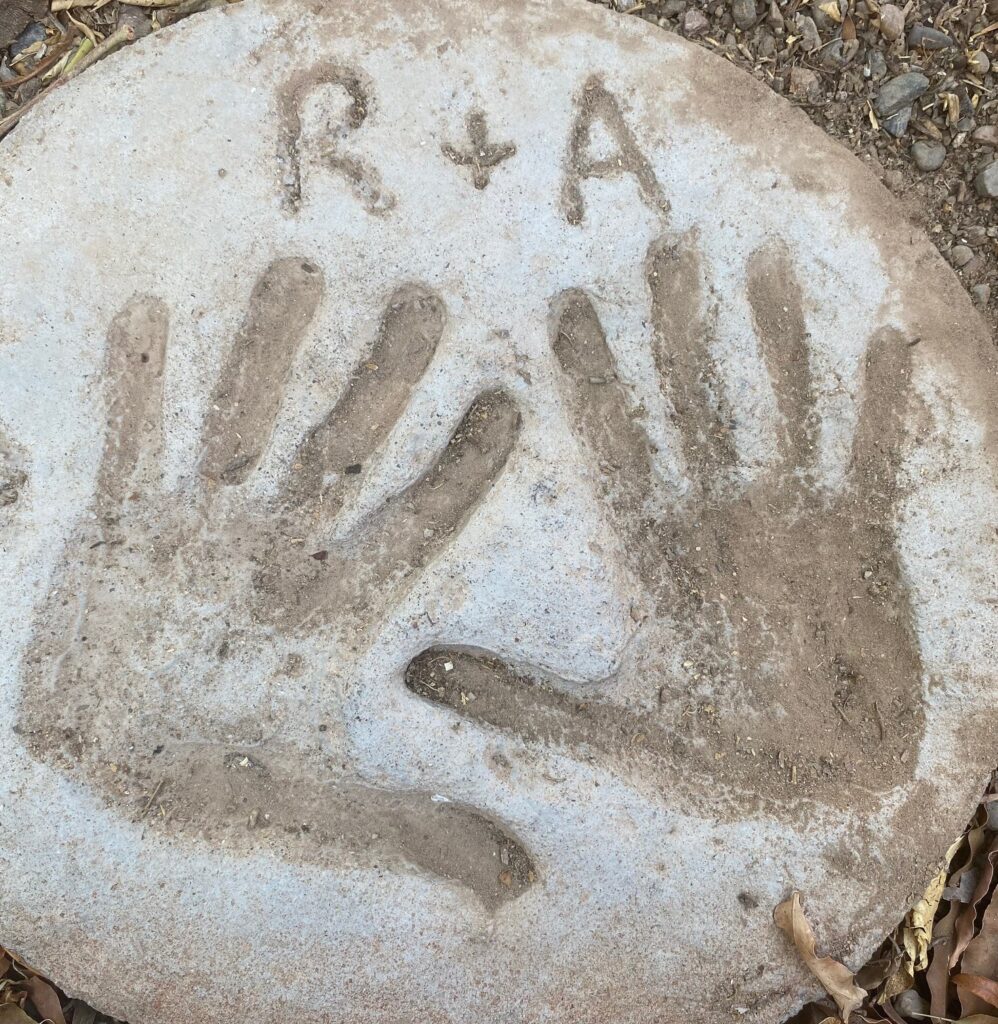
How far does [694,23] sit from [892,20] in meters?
0.45

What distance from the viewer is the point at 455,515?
5.72 feet

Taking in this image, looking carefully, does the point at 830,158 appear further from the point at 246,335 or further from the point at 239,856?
the point at 239,856

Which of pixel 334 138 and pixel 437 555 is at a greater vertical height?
pixel 334 138

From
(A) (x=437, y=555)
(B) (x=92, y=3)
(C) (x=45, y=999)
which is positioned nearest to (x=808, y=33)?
(A) (x=437, y=555)

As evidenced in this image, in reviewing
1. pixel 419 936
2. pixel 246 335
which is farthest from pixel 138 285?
pixel 419 936

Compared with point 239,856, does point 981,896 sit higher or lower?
lower

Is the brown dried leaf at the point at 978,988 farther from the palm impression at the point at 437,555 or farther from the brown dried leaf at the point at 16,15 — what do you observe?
the brown dried leaf at the point at 16,15

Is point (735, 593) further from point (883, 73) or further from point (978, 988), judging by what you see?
point (883, 73)

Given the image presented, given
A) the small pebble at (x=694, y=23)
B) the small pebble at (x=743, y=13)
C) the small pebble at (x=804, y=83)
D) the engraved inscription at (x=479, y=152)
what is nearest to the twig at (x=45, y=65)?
the engraved inscription at (x=479, y=152)

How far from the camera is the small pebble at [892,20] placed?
71.9 inches

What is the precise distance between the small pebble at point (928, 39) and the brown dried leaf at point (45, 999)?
2933mm

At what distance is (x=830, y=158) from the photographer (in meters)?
1.72

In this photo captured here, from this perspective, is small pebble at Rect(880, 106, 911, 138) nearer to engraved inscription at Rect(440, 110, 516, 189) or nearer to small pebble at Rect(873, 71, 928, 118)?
small pebble at Rect(873, 71, 928, 118)

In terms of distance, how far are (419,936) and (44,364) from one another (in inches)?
56.1
